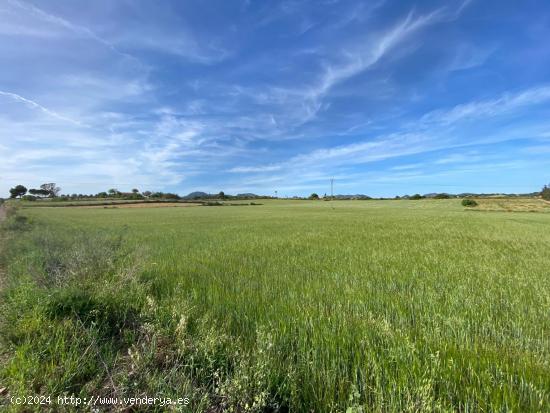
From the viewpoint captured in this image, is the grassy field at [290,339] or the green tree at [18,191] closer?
the grassy field at [290,339]

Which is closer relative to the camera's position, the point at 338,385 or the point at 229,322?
the point at 338,385

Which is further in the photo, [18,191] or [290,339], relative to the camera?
[18,191]

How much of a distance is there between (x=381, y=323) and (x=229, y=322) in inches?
96.7

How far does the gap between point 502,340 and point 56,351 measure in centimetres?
635

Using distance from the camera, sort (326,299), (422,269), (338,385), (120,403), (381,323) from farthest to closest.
Result: (422,269) → (326,299) → (381,323) → (338,385) → (120,403)

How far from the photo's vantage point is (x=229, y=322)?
4.95 metres

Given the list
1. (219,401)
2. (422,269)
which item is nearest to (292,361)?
(219,401)

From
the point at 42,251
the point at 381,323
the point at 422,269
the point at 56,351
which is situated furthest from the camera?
the point at 42,251

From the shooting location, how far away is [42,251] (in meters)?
10.8

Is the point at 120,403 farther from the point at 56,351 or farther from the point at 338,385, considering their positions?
the point at 338,385

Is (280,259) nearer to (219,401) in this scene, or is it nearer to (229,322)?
(229,322)

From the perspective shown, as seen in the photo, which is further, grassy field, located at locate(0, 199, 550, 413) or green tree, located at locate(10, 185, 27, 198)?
green tree, located at locate(10, 185, 27, 198)

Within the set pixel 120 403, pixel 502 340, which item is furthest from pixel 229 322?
pixel 502 340

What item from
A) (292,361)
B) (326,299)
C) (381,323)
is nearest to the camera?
(292,361)
